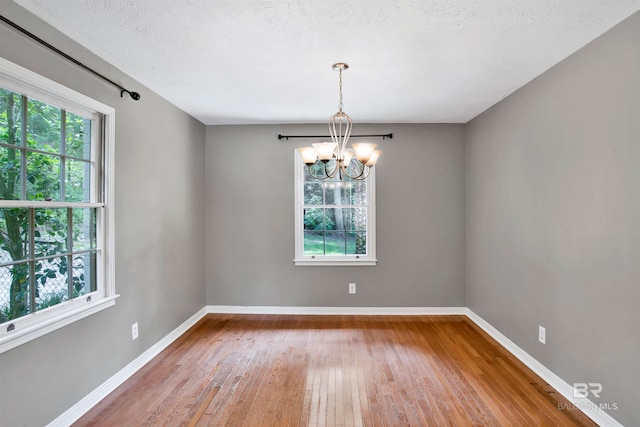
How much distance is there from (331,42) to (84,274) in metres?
2.30

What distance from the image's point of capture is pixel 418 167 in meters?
4.52

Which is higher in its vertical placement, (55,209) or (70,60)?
(70,60)

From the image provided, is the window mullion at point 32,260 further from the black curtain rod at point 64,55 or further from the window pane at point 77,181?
the black curtain rod at point 64,55

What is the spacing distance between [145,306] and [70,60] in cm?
202

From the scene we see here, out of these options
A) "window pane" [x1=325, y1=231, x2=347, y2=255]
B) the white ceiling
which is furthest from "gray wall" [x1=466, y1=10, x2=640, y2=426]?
"window pane" [x1=325, y1=231, x2=347, y2=255]

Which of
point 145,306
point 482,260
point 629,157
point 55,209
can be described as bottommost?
point 145,306

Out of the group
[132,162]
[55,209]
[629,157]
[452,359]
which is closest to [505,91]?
[629,157]

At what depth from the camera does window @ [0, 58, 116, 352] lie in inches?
74.3

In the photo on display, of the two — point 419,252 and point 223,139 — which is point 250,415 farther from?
point 223,139

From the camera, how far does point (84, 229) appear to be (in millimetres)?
2486

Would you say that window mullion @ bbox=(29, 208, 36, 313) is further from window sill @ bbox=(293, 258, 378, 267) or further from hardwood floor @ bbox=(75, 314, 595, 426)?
window sill @ bbox=(293, 258, 378, 267)

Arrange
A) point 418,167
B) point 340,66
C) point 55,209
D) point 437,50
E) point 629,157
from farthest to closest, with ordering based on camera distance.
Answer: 1. point 418,167
2. point 340,66
3. point 437,50
4. point 55,209
5. point 629,157

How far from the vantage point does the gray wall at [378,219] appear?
14.8ft

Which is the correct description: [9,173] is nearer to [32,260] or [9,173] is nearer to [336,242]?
[32,260]
